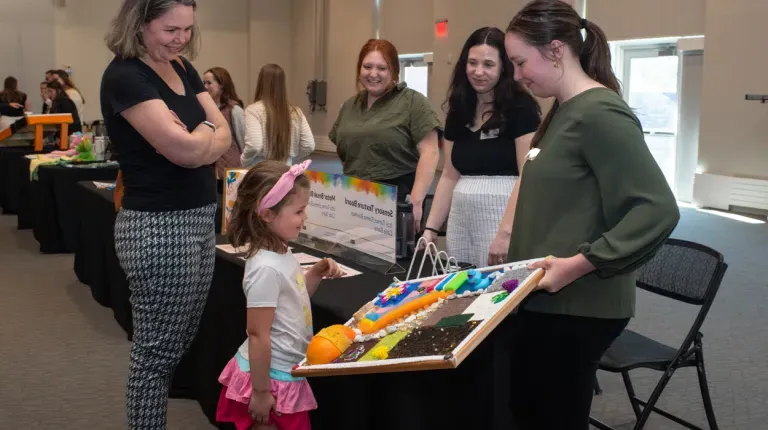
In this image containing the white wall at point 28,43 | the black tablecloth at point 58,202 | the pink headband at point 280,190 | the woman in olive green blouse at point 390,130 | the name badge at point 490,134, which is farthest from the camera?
the white wall at point 28,43

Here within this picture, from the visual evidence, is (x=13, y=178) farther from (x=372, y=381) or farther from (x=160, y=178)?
(x=372, y=381)

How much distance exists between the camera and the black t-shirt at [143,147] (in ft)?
6.30

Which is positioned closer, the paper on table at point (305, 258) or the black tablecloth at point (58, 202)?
the paper on table at point (305, 258)

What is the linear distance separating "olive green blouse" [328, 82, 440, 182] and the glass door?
6.69 metres

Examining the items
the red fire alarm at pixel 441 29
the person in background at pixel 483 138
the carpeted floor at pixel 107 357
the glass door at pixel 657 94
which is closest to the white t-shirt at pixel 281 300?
the person in background at pixel 483 138

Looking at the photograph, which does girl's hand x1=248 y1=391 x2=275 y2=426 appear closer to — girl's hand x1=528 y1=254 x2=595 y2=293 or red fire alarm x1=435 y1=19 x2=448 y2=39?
girl's hand x1=528 y1=254 x2=595 y2=293

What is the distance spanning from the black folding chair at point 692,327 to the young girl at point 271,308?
0.94 m

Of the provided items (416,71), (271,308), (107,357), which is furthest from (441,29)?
(271,308)

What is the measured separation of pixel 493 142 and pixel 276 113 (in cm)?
231

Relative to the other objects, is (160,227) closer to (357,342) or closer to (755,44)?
(357,342)

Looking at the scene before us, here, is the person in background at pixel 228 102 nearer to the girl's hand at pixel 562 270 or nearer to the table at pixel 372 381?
the table at pixel 372 381

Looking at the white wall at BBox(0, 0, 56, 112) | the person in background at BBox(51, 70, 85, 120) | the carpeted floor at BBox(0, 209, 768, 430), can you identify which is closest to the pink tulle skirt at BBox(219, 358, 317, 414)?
the carpeted floor at BBox(0, 209, 768, 430)

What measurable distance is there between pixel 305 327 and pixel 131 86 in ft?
2.28

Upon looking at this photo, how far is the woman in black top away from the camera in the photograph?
6.33 ft
